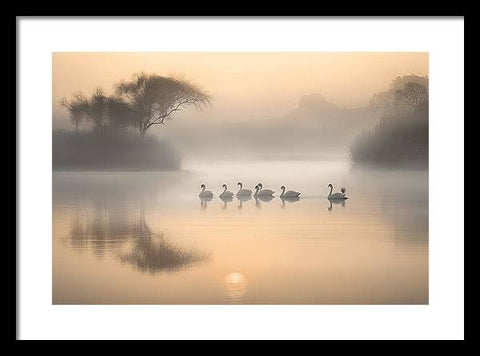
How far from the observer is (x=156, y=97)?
7309 millimetres

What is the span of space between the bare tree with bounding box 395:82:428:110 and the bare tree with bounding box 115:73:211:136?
4.65ft

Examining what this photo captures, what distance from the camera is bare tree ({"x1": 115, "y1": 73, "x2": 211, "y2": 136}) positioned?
23.8 ft

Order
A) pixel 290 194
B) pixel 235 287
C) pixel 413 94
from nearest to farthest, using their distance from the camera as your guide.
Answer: pixel 235 287 → pixel 413 94 → pixel 290 194

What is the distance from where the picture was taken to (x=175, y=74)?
7.23 m

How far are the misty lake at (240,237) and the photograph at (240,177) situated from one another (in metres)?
0.01

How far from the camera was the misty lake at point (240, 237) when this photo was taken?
23.3 feet

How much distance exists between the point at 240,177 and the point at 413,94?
139 centimetres

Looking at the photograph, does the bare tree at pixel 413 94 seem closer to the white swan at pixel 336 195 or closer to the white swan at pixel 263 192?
the white swan at pixel 336 195

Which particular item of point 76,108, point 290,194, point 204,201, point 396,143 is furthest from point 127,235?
point 396,143

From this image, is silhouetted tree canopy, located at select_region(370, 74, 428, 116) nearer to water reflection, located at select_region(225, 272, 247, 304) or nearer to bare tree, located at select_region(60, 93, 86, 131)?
water reflection, located at select_region(225, 272, 247, 304)

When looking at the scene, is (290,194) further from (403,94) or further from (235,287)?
(403,94)

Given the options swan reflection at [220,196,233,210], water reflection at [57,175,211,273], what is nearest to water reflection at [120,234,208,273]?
water reflection at [57,175,211,273]

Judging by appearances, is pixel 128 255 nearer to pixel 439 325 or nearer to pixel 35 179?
pixel 35 179

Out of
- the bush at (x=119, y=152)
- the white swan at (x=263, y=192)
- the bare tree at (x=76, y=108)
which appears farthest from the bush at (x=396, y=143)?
the bare tree at (x=76, y=108)
